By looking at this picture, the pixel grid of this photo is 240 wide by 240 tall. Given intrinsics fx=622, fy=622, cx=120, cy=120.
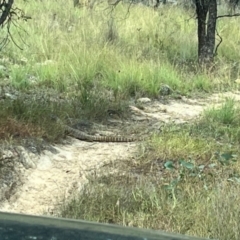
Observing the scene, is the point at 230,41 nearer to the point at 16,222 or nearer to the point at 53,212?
the point at 53,212

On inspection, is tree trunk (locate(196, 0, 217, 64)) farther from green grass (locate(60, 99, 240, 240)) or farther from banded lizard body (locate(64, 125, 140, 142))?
green grass (locate(60, 99, 240, 240))

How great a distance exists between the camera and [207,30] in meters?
12.5

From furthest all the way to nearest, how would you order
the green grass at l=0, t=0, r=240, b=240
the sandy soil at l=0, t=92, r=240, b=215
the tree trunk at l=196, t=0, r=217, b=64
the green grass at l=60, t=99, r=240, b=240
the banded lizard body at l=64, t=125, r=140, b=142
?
1. the tree trunk at l=196, t=0, r=217, b=64
2. the banded lizard body at l=64, t=125, r=140, b=142
3. the sandy soil at l=0, t=92, r=240, b=215
4. the green grass at l=0, t=0, r=240, b=240
5. the green grass at l=60, t=99, r=240, b=240

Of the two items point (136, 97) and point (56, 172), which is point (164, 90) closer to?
point (136, 97)

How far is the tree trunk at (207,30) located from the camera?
12297 millimetres

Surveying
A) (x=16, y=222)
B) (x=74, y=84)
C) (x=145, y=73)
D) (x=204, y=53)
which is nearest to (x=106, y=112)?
(x=74, y=84)

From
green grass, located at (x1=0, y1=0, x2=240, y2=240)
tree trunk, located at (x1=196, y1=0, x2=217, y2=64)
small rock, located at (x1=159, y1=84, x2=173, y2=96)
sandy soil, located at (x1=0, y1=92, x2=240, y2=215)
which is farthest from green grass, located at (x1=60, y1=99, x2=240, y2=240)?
tree trunk, located at (x1=196, y1=0, x2=217, y2=64)

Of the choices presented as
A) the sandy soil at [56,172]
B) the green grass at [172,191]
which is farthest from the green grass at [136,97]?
the sandy soil at [56,172]

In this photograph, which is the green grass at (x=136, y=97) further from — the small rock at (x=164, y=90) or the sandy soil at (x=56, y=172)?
the sandy soil at (x=56, y=172)

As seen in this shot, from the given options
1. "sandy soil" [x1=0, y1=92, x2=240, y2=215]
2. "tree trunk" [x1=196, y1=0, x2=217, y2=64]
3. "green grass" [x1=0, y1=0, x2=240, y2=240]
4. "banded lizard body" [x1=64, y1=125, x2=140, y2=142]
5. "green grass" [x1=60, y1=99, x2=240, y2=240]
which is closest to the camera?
"green grass" [x1=60, y1=99, x2=240, y2=240]

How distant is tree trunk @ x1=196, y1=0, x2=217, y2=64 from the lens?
12.3 m

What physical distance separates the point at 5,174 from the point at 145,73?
522 cm

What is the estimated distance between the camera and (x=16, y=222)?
205 cm

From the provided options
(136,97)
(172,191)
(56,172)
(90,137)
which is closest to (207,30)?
(136,97)
